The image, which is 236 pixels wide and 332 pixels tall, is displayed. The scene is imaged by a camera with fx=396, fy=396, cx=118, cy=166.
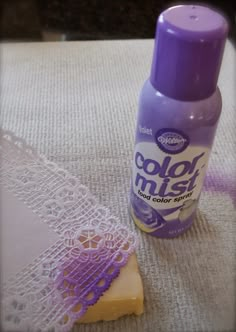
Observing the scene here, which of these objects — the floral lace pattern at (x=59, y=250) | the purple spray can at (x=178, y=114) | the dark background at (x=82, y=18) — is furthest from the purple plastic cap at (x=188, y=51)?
the dark background at (x=82, y=18)

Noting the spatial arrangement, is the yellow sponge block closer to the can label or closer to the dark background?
the can label

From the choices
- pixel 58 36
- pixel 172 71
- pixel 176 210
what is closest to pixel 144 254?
pixel 176 210

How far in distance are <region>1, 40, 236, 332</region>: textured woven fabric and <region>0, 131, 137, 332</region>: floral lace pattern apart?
25 mm

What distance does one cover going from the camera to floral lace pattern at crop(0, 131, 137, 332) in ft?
0.87

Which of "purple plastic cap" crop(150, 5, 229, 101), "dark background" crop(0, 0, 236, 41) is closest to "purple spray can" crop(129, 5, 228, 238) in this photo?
"purple plastic cap" crop(150, 5, 229, 101)

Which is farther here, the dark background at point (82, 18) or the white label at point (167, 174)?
the dark background at point (82, 18)

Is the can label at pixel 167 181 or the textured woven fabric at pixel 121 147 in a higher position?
the can label at pixel 167 181

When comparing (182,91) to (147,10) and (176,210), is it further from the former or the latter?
(147,10)

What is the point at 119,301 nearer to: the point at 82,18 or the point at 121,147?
the point at 121,147

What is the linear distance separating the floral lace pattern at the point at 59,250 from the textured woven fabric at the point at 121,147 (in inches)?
1.0

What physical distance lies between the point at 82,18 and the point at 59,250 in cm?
43

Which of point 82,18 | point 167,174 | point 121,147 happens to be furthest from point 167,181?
point 82,18

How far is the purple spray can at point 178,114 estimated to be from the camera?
0.24 m

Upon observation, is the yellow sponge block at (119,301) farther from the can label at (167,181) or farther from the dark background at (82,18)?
the dark background at (82,18)
